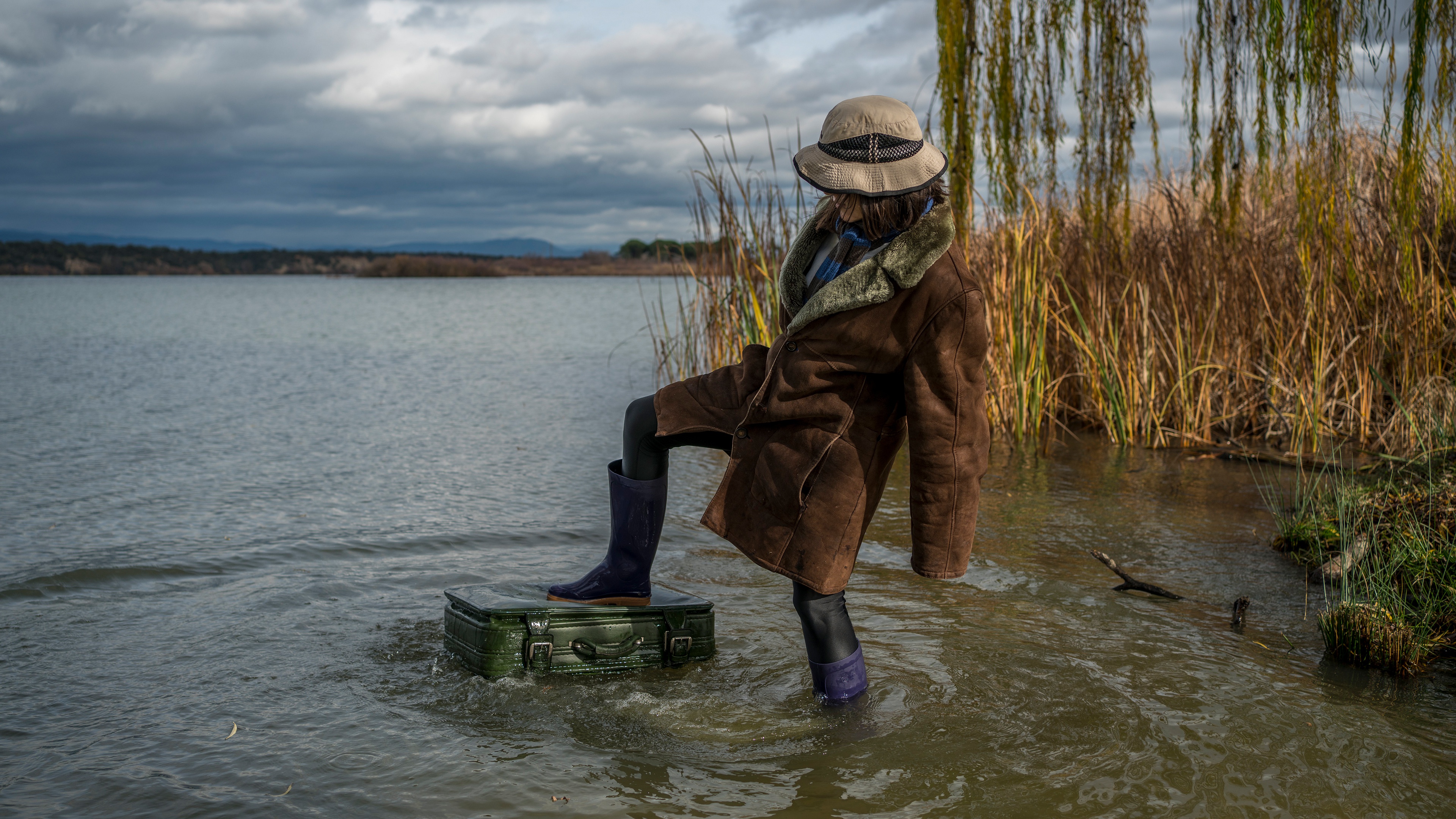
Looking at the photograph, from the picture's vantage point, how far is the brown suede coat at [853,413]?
2.55 meters

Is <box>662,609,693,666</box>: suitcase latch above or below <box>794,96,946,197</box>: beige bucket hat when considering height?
below

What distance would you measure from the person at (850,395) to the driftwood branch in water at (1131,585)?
1672mm

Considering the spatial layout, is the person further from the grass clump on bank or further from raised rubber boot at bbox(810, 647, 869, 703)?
the grass clump on bank

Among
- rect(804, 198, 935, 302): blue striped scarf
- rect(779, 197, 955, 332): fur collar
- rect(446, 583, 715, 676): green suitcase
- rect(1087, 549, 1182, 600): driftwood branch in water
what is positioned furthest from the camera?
rect(1087, 549, 1182, 600): driftwood branch in water

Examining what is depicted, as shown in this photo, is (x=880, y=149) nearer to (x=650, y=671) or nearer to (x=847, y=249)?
(x=847, y=249)

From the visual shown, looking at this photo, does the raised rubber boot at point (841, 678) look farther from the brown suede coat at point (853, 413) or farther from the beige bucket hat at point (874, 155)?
the beige bucket hat at point (874, 155)

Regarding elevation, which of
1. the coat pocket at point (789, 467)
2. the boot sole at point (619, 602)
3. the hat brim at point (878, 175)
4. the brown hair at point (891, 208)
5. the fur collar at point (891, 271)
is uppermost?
the hat brim at point (878, 175)

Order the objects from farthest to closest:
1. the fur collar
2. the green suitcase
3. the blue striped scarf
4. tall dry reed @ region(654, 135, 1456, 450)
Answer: tall dry reed @ region(654, 135, 1456, 450), the green suitcase, the blue striped scarf, the fur collar

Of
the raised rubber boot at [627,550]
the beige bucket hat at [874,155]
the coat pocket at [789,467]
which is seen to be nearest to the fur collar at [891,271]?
the beige bucket hat at [874,155]

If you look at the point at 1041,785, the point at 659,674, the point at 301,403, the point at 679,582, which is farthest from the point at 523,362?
the point at 1041,785

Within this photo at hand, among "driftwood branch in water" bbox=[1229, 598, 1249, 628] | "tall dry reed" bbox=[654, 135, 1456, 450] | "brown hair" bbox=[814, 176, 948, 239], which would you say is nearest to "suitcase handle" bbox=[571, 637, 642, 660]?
"brown hair" bbox=[814, 176, 948, 239]

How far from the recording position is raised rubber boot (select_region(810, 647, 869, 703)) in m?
2.94

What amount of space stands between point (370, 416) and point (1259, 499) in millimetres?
8306

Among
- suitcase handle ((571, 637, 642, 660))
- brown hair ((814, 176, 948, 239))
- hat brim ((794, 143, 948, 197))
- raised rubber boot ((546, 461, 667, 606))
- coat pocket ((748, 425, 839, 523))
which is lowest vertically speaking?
suitcase handle ((571, 637, 642, 660))
